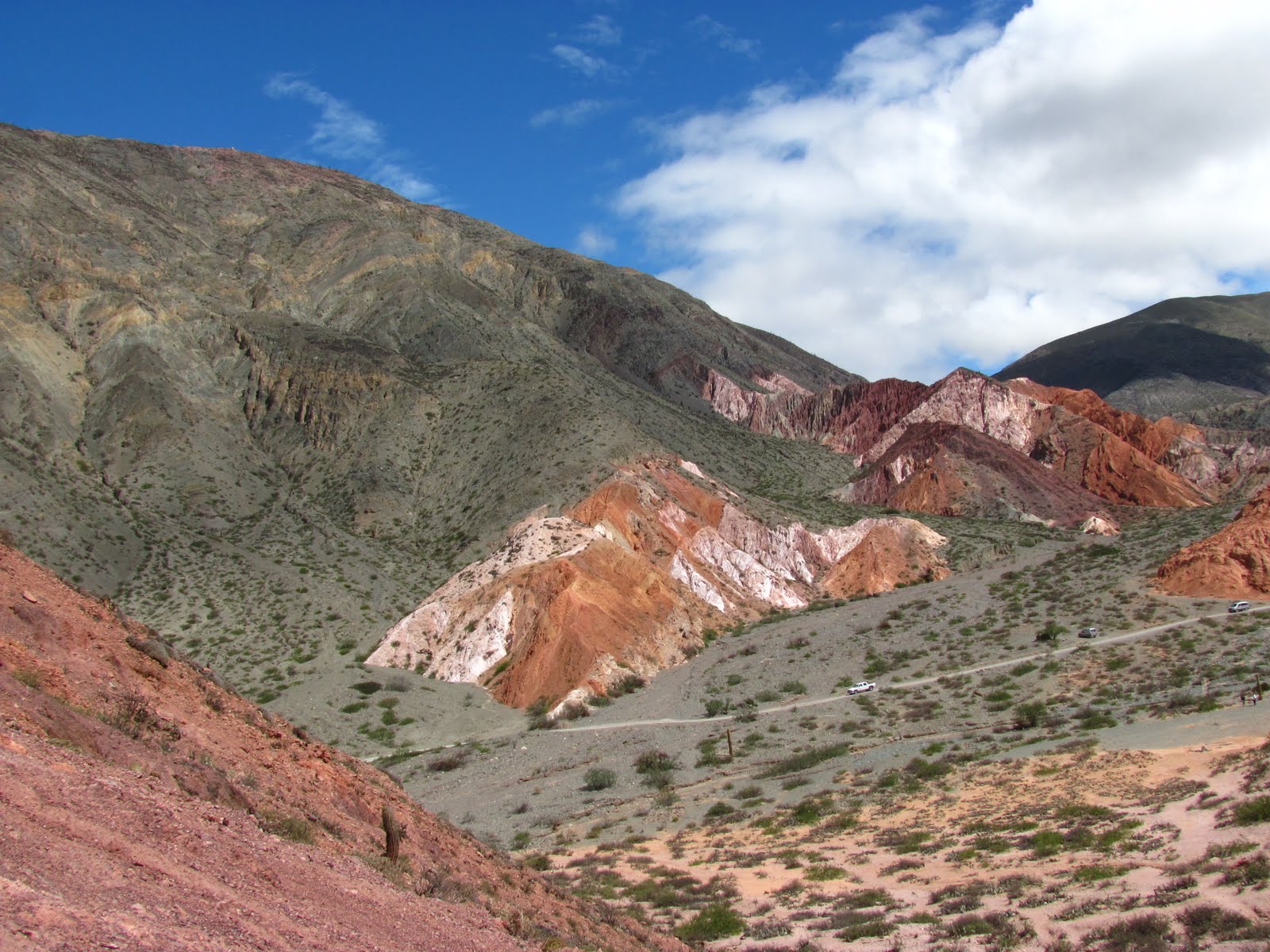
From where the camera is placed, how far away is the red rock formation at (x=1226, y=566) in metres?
40.0

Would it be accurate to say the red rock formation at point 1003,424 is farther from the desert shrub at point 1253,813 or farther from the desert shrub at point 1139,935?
the desert shrub at point 1139,935

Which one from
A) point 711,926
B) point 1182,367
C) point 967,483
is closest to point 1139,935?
point 711,926

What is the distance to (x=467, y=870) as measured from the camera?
12961 mm

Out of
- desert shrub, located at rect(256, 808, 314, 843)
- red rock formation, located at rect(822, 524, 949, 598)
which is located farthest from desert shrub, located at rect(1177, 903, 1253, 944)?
red rock formation, located at rect(822, 524, 949, 598)

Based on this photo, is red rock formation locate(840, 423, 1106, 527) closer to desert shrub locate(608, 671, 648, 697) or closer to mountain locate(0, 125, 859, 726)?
mountain locate(0, 125, 859, 726)

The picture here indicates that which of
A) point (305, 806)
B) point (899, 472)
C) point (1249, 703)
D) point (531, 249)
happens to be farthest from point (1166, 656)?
point (531, 249)

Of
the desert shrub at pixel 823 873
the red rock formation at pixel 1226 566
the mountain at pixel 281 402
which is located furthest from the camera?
the mountain at pixel 281 402

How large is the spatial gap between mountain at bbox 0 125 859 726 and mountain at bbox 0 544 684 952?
95.9 feet

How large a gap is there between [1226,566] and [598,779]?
28.4m

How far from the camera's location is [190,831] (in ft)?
26.6

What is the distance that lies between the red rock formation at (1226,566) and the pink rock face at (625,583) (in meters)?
21.6

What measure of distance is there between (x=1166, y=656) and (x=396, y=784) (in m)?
27.9

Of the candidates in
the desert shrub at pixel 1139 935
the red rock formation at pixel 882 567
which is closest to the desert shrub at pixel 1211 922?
the desert shrub at pixel 1139 935

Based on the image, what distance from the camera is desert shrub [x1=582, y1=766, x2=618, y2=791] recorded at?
30.9 meters
